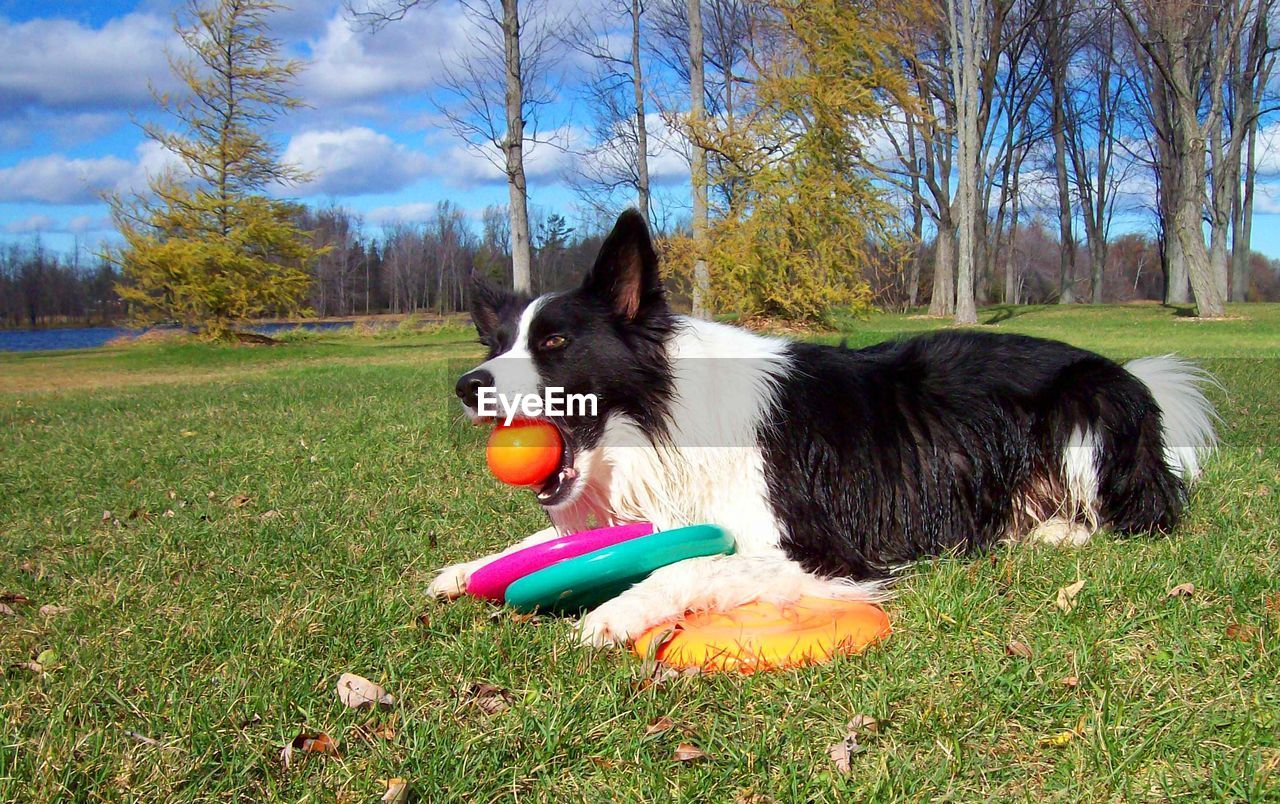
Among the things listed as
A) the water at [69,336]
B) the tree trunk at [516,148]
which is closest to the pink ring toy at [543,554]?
the tree trunk at [516,148]

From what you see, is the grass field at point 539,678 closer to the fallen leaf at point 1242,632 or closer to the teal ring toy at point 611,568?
the fallen leaf at point 1242,632

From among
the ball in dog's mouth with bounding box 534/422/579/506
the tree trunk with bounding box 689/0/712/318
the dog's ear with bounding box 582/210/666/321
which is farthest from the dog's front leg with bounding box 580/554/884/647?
the tree trunk with bounding box 689/0/712/318

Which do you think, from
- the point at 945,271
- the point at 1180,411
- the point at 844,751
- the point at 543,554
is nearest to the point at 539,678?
the point at 543,554

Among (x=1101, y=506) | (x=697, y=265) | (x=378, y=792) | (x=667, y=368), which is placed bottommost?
(x=378, y=792)

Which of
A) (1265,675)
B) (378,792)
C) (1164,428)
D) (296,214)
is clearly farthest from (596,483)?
(296,214)

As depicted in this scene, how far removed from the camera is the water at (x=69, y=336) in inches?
1158

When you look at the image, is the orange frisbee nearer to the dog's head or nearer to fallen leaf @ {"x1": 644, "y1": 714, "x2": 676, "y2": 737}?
fallen leaf @ {"x1": 644, "y1": 714, "x2": 676, "y2": 737}

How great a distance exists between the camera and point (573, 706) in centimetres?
257

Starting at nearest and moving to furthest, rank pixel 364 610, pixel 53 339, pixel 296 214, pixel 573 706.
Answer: pixel 573 706 < pixel 364 610 < pixel 296 214 < pixel 53 339

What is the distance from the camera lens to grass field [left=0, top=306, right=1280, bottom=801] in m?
2.26

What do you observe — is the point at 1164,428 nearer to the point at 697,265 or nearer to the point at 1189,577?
the point at 1189,577

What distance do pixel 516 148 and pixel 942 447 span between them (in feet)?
58.8

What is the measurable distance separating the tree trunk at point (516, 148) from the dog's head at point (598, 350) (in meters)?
16.6

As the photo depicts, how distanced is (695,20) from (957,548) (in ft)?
76.3
